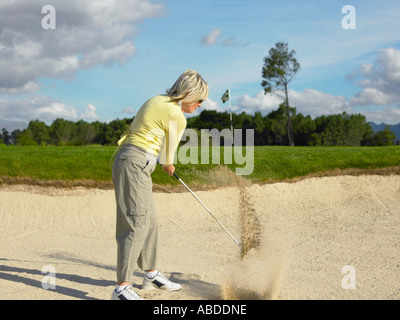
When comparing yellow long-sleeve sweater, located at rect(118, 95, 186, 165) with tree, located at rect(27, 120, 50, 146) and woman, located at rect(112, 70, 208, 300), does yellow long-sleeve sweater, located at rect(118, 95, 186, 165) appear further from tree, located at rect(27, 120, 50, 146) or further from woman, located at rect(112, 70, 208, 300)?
tree, located at rect(27, 120, 50, 146)

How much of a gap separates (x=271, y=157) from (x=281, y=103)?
117 ft

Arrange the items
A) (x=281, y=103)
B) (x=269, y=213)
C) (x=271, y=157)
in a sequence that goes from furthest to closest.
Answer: (x=281, y=103) < (x=271, y=157) < (x=269, y=213)

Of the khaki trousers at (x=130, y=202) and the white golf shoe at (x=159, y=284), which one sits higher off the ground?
the khaki trousers at (x=130, y=202)

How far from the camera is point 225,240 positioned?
28.6 ft

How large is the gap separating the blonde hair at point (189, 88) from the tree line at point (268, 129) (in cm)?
5173

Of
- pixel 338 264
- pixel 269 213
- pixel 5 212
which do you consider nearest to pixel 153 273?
pixel 338 264

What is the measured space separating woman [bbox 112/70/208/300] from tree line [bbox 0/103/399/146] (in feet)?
170

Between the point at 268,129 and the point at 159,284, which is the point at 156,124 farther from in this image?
the point at 268,129

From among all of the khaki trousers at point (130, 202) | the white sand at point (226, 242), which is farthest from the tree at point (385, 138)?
the khaki trousers at point (130, 202)

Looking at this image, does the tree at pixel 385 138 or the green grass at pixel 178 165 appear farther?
the tree at pixel 385 138

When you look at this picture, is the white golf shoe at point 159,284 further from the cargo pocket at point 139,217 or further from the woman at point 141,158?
the cargo pocket at point 139,217

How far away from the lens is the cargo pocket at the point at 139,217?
16.0 feet

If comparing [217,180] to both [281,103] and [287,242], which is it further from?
[281,103]

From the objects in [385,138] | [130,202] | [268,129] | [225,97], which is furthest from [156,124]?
[385,138]
